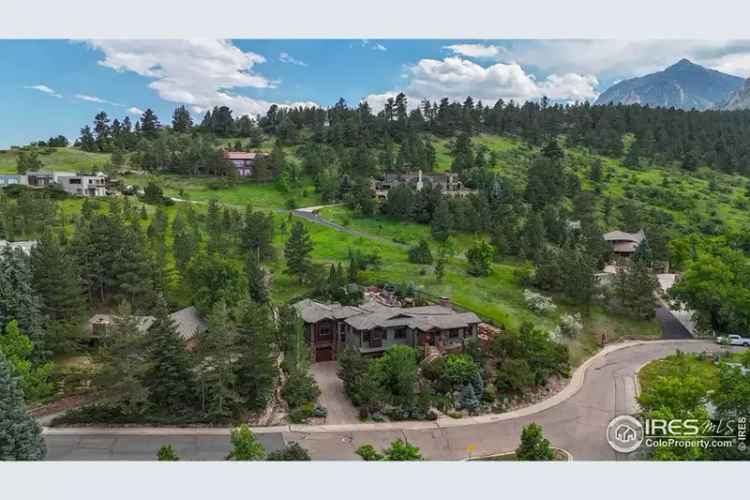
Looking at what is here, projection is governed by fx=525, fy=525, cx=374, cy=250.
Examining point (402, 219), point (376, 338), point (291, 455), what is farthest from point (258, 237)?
point (291, 455)

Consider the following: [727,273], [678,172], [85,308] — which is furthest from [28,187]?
[678,172]

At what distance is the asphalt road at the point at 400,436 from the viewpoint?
2459cm

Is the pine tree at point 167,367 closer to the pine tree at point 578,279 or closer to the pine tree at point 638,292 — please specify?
the pine tree at point 578,279

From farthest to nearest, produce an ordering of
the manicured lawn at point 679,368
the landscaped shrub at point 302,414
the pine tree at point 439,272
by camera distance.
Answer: the pine tree at point 439,272 < the manicured lawn at point 679,368 < the landscaped shrub at point 302,414

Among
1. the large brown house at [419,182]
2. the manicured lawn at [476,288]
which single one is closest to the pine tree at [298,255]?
the manicured lawn at [476,288]

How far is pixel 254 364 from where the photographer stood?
28.2 meters

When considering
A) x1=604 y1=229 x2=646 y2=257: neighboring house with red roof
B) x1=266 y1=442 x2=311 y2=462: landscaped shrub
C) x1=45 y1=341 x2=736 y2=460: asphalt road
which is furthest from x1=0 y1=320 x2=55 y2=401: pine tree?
x1=604 y1=229 x2=646 y2=257: neighboring house with red roof

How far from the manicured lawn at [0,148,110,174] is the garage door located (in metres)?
59.0

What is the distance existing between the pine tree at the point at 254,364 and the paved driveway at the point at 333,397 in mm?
3417

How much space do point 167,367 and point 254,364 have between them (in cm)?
446

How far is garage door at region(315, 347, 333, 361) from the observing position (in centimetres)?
3588

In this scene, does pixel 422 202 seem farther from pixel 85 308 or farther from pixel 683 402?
pixel 683 402

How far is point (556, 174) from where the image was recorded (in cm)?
7762

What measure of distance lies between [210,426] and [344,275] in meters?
19.5
